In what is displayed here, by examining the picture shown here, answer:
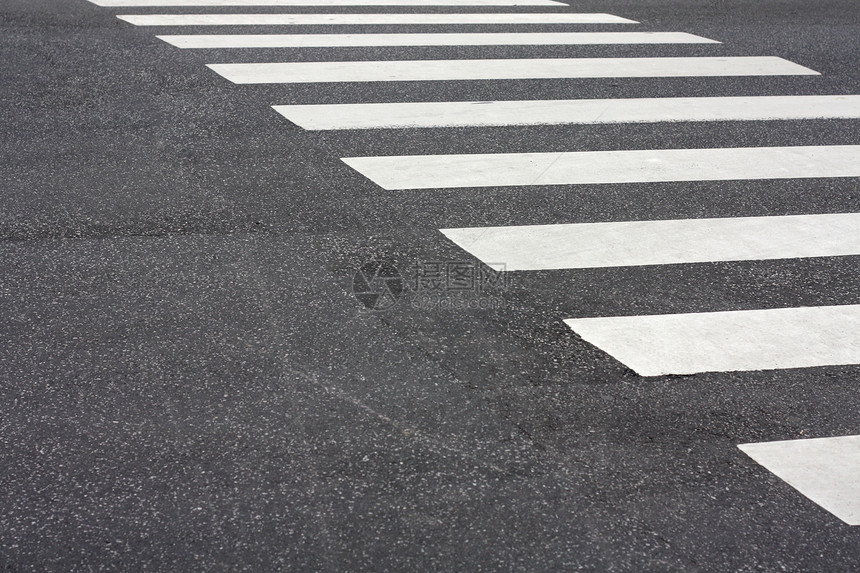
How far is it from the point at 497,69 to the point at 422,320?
3.88 meters

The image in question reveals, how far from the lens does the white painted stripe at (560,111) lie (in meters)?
5.66

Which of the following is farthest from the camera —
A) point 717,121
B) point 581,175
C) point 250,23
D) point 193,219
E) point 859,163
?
point 250,23

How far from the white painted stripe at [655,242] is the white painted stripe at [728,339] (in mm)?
502

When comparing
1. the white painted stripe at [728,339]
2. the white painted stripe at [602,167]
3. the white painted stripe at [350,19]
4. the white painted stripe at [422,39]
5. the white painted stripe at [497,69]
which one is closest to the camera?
the white painted stripe at [728,339]

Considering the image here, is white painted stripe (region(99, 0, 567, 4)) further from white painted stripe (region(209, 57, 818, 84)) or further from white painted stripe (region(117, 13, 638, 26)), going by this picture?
white painted stripe (region(209, 57, 818, 84))

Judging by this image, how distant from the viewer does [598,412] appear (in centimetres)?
297

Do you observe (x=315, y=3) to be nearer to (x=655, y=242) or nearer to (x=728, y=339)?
(x=655, y=242)

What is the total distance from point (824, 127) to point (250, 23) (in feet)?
16.7

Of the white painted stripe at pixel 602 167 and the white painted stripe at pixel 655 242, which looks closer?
the white painted stripe at pixel 655 242

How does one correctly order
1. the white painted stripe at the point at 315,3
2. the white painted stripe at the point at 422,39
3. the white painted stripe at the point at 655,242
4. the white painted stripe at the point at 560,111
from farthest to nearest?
the white painted stripe at the point at 315,3 → the white painted stripe at the point at 422,39 → the white painted stripe at the point at 560,111 → the white painted stripe at the point at 655,242

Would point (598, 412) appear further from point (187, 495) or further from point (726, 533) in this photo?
point (187, 495)

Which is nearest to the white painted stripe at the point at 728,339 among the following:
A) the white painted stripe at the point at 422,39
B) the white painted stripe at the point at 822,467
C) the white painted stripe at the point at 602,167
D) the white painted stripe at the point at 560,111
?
the white painted stripe at the point at 822,467

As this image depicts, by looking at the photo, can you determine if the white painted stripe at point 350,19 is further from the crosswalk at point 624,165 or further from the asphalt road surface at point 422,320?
the asphalt road surface at point 422,320

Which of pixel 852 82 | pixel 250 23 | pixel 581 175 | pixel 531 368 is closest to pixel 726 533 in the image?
pixel 531 368
